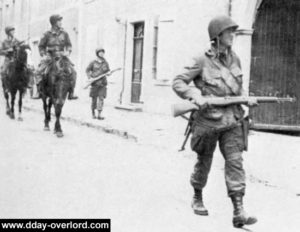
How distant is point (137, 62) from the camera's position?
2048 cm

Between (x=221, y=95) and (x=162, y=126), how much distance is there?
354 inches

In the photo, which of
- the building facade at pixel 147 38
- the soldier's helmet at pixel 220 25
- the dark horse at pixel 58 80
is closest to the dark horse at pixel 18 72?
the building facade at pixel 147 38

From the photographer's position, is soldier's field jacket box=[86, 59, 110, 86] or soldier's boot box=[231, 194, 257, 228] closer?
soldier's boot box=[231, 194, 257, 228]

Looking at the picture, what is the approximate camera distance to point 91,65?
1672 cm

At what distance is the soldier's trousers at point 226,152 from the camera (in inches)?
226

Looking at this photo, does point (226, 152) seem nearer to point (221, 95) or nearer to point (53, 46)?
point (221, 95)

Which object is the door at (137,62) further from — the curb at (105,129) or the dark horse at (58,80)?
the dark horse at (58,80)

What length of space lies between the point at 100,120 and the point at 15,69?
2477mm

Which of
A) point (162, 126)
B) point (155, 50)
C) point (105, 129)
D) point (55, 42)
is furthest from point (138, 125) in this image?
point (155, 50)

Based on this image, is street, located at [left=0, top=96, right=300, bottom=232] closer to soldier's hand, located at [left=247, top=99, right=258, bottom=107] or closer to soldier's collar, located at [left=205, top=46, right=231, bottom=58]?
soldier's hand, located at [left=247, top=99, right=258, bottom=107]

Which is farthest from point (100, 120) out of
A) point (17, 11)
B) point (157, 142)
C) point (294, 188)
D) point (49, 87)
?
point (17, 11)

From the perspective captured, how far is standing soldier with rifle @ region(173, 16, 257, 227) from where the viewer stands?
577 cm

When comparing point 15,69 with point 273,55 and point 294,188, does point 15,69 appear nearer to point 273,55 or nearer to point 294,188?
point 273,55

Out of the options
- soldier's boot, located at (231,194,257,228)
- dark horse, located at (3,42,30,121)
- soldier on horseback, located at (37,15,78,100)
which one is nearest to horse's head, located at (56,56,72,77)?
soldier on horseback, located at (37,15,78,100)
